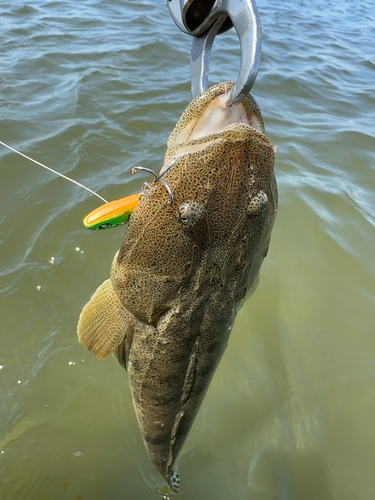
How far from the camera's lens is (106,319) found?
221 cm

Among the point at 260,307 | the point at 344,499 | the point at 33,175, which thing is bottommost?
the point at 344,499

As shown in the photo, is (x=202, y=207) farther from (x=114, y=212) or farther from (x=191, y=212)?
(x=114, y=212)

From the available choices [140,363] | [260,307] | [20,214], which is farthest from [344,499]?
[20,214]

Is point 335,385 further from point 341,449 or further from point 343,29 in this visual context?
point 343,29

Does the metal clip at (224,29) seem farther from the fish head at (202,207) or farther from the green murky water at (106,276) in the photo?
the green murky water at (106,276)

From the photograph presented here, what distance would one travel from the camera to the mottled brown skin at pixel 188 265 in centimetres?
174

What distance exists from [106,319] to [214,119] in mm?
1311

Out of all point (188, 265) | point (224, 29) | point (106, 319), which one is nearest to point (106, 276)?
point (106, 319)

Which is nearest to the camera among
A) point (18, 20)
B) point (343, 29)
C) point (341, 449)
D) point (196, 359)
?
point (196, 359)

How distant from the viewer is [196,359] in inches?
88.0

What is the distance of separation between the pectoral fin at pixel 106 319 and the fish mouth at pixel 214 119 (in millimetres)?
965

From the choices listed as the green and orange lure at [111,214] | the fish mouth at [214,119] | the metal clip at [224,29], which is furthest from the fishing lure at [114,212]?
the metal clip at [224,29]

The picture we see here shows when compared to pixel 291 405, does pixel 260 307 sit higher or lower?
higher

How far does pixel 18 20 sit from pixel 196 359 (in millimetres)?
8615
